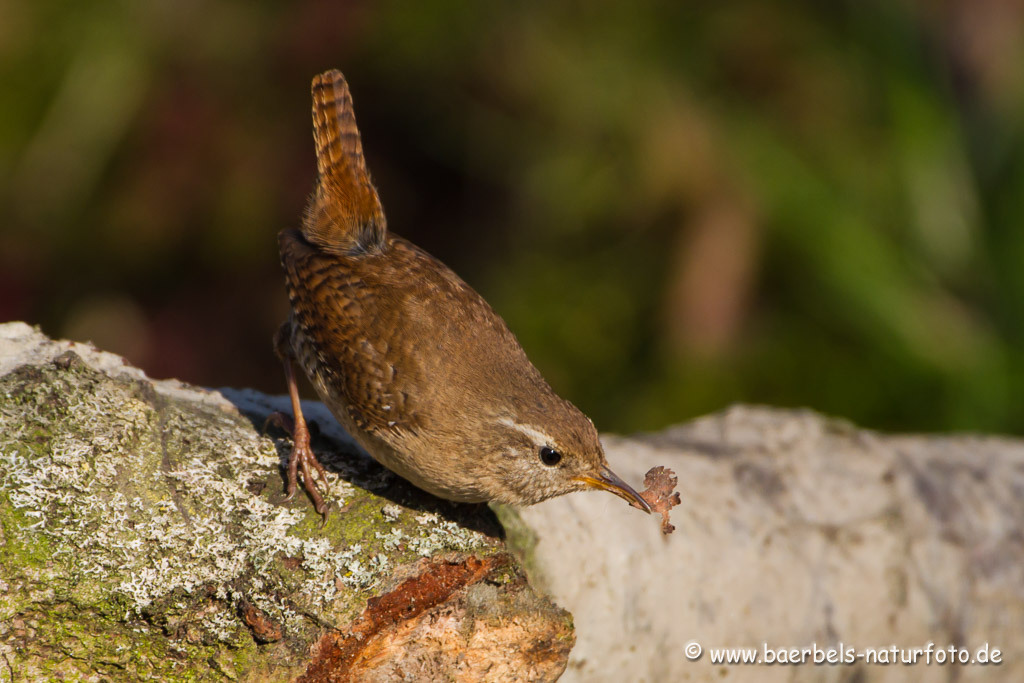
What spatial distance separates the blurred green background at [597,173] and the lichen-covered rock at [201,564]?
317cm

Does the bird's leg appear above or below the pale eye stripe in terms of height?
below

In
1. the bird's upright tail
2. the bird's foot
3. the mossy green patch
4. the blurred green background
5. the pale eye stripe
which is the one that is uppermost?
the blurred green background

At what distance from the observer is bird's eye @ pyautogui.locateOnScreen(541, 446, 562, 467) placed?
101 inches

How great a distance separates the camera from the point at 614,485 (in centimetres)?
258

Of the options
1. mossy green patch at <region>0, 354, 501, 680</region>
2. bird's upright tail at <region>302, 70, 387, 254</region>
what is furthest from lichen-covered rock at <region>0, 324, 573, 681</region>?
bird's upright tail at <region>302, 70, 387, 254</region>

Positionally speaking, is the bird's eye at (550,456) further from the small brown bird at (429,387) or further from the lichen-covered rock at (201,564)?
the lichen-covered rock at (201,564)

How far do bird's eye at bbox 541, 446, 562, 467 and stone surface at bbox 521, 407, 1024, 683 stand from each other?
1.11ft

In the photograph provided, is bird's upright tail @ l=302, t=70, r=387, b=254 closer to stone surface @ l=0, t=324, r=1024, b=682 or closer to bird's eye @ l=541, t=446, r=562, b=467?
stone surface @ l=0, t=324, r=1024, b=682

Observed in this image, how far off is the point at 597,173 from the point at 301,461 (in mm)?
3737

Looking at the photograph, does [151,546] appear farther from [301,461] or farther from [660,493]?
[660,493]

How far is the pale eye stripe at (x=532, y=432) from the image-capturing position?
8.39 feet

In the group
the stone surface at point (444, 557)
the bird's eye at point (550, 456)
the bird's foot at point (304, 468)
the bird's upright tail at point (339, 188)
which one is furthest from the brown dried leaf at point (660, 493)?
the bird's upright tail at point (339, 188)

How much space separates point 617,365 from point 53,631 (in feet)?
13.1

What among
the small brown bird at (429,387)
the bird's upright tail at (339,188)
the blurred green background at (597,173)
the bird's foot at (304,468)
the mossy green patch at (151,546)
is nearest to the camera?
the mossy green patch at (151,546)
